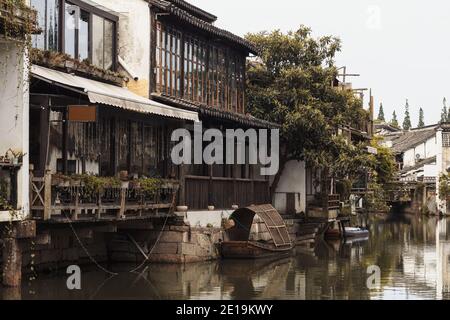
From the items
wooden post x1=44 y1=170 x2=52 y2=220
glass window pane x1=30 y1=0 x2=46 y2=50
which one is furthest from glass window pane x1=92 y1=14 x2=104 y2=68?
wooden post x1=44 y1=170 x2=52 y2=220

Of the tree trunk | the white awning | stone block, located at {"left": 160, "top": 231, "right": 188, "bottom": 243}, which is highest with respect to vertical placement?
the white awning

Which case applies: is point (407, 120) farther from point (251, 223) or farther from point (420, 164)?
point (251, 223)

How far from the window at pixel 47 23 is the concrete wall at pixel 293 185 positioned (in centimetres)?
1788

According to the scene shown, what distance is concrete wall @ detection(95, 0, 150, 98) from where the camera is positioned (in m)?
27.0

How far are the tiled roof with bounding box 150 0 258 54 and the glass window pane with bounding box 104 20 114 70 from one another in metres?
1.63

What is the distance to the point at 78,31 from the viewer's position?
80.4 feet

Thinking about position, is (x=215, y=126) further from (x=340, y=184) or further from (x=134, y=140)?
(x=340, y=184)

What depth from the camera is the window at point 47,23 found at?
2235 cm

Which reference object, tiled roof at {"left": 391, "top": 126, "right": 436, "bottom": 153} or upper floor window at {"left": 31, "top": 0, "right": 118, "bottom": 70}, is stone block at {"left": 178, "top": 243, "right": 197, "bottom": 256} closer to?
upper floor window at {"left": 31, "top": 0, "right": 118, "bottom": 70}

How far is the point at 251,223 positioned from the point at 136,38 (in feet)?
28.2

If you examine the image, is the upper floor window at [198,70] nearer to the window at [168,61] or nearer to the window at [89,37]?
the window at [168,61]

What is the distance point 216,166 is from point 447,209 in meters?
49.1

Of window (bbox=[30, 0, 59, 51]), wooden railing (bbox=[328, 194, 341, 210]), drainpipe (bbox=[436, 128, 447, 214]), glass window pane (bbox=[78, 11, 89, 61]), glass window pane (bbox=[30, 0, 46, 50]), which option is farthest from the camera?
drainpipe (bbox=[436, 128, 447, 214])
